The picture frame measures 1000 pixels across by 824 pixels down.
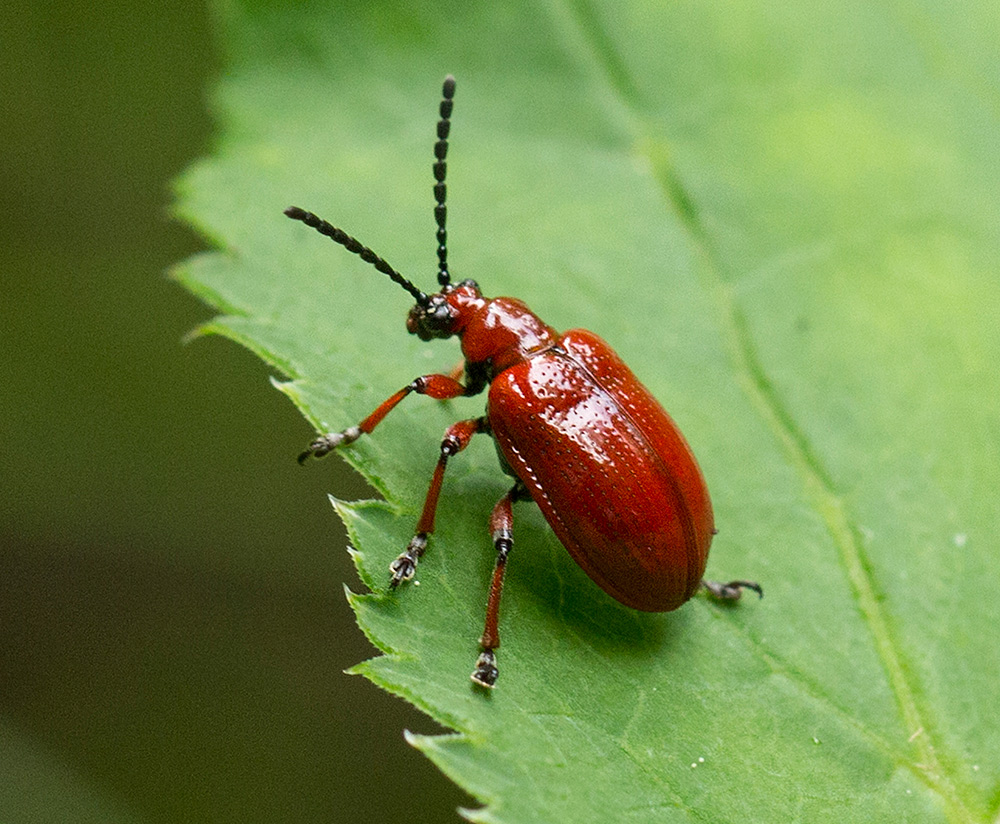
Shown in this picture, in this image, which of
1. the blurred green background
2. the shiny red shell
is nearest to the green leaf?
the shiny red shell

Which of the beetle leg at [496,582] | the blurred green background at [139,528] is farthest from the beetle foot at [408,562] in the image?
the blurred green background at [139,528]

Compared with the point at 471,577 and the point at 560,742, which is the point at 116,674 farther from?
the point at 560,742

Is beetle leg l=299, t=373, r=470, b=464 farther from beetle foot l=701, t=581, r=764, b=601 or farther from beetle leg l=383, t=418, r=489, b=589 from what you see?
beetle foot l=701, t=581, r=764, b=601

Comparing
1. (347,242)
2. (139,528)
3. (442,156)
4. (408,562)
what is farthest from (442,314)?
(139,528)

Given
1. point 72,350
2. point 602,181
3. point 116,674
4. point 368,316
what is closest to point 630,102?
point 602,181

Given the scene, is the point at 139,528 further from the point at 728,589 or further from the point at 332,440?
the point at 728,589

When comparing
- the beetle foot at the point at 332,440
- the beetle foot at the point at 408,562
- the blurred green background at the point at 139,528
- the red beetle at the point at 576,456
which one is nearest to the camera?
the beetle foot at the point at 408,562

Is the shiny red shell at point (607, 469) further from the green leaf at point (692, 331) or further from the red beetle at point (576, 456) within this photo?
the green leaf at point (692, 331)
